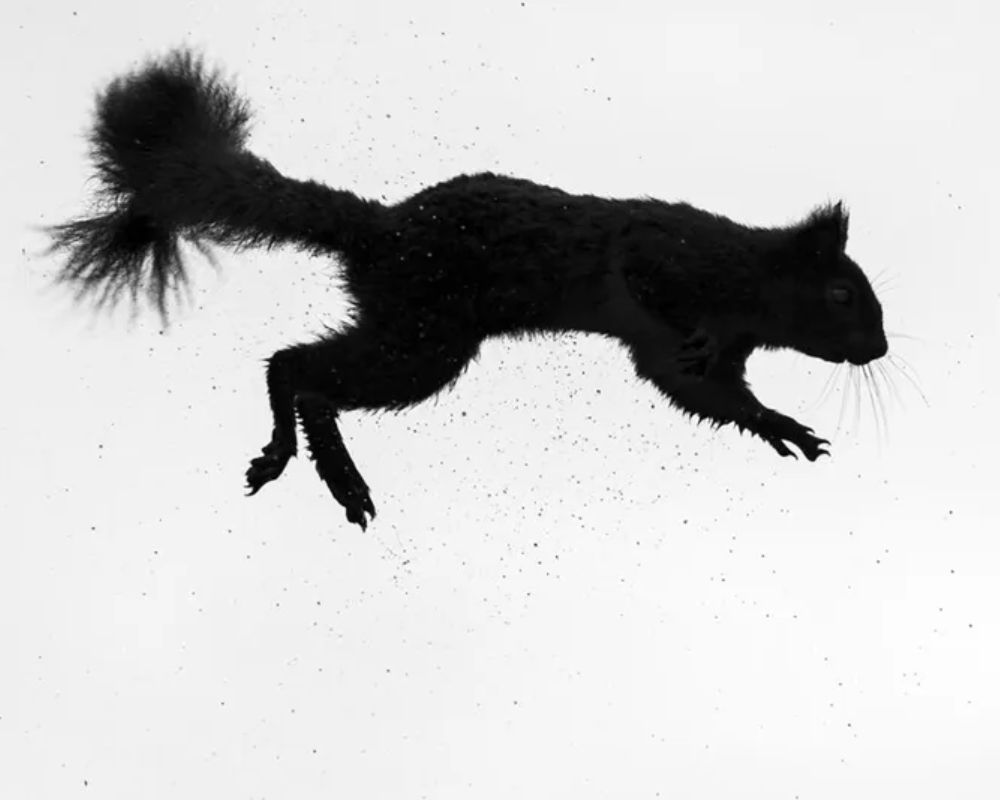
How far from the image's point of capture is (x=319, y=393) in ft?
29.6

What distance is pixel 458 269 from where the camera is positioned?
906cm

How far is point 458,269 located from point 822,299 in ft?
6.81

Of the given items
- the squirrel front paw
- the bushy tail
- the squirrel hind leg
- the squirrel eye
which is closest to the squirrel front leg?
the squirrel front paw

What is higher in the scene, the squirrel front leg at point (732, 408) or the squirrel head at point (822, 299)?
the squirrel head at point (822, 299)

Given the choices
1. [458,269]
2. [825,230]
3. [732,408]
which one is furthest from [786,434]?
[458,269]

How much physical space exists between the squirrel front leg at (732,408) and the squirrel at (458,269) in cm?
1

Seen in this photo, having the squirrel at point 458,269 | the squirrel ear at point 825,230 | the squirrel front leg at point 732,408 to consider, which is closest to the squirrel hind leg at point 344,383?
the squirrel at point 458,269

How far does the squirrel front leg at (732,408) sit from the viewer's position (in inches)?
377

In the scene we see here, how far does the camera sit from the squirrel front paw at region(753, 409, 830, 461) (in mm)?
9586

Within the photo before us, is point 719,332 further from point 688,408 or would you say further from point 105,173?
point 105,173

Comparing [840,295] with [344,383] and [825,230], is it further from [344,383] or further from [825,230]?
[344,383]

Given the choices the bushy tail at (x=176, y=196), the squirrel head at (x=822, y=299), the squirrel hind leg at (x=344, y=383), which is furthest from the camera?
the squirrel head at (x=822, y=299)

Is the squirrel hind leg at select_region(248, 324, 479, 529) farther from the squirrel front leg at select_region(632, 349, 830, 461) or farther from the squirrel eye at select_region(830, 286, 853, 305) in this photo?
the squirrel eye at select_region(830, 286, 853, 305)

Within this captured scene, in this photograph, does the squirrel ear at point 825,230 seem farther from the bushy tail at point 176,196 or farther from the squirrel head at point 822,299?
the bushy tail at point 176,196
